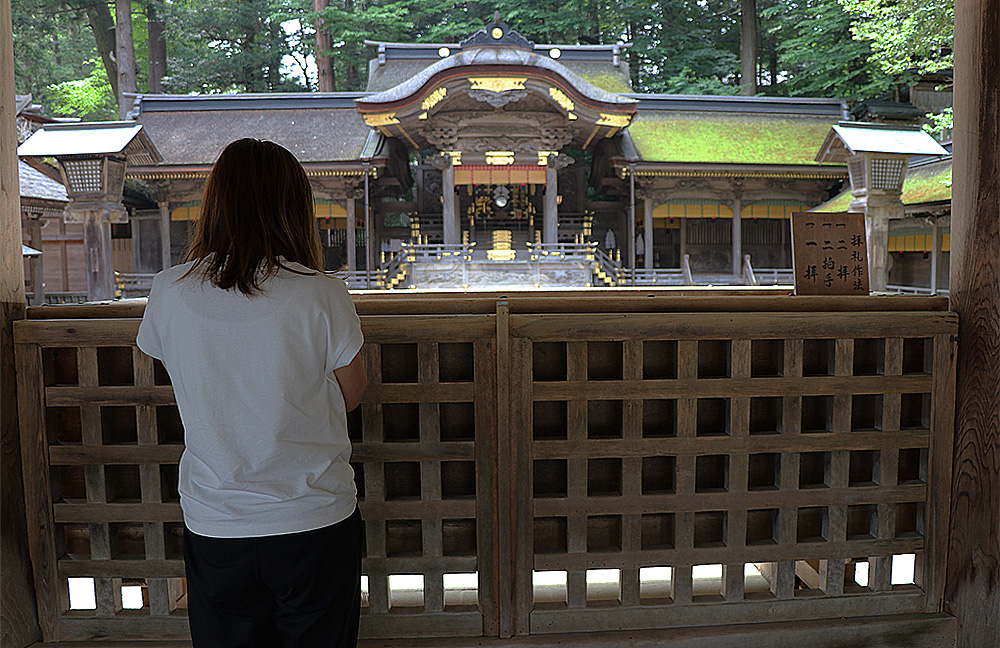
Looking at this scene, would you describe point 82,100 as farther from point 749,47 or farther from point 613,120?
point 749,47

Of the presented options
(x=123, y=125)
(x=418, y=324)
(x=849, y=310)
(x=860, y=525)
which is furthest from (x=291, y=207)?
(x=123, y=125)

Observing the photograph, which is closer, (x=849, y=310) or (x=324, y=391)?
(x=324, y=391)

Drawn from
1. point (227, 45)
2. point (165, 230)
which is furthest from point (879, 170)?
point (227, 45)

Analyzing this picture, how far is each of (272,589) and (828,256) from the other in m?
2.15

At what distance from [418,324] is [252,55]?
25294mm

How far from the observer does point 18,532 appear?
6.76ft

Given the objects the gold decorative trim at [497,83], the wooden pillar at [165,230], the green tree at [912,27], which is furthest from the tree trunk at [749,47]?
the wooden pillar at [165,230]

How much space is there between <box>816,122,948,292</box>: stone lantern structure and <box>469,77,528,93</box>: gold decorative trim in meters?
5.88

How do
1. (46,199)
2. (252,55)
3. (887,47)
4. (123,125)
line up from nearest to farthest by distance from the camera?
(123,125) → (887,47) → (46,199) → (252,55)

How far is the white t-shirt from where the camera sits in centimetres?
136

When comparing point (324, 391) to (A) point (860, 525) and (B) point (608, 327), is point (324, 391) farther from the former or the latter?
(A) point (860, 525)

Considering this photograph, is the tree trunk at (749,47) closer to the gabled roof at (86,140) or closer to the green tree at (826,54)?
the green tree at (826,54)

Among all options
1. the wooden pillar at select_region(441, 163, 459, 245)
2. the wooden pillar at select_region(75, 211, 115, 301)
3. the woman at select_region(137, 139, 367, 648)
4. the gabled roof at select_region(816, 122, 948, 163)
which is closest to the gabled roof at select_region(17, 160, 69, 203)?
the wooden pillar at select_region(75, 211, 115, 301)

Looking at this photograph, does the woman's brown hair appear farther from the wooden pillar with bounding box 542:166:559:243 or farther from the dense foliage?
the dense foliage
